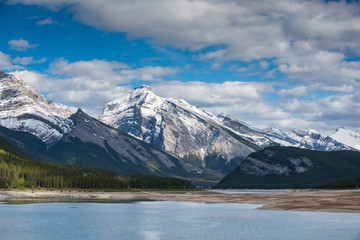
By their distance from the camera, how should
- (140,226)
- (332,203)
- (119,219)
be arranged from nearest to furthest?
1. (140,226)
2. (119,219)
3. (332,203)

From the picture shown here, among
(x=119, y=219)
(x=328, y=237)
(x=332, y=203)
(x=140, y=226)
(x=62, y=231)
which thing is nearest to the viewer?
(x=328, y=237)

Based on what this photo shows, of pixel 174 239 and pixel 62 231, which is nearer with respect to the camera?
pixel 174 239

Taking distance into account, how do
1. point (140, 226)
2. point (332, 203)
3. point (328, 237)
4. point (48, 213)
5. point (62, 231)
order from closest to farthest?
1. point (328, 237)
2. point (62, 231)
3. point (140, 226)
4. point (48, 213)
5. point (332, 203)

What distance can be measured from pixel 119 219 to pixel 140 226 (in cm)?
1516

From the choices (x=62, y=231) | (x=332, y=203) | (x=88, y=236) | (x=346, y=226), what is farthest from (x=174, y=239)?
(x=332, y=203)

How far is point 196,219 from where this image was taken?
120000 millimetres

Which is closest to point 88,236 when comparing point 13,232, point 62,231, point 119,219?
point 62,231

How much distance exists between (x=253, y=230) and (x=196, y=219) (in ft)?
85.9

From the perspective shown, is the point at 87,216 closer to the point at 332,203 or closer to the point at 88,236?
the point at 88,236

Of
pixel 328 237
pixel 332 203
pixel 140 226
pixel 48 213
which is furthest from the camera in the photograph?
pixel 332 203

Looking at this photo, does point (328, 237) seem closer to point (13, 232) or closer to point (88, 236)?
point (88, 236)

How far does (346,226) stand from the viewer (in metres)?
99.1

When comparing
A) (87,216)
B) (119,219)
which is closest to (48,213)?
(87,216)

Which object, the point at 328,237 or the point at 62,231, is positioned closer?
the point at 328,237
